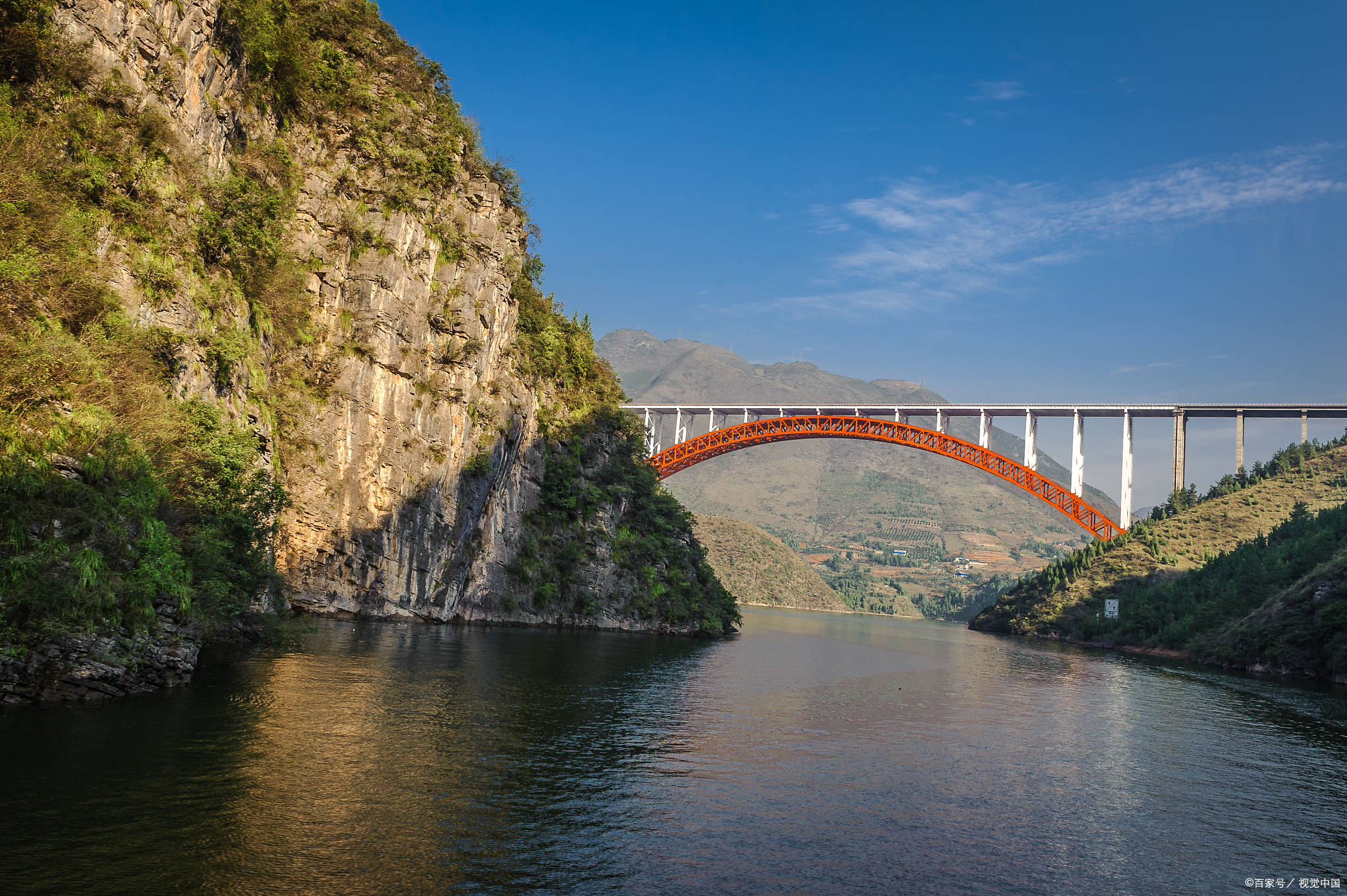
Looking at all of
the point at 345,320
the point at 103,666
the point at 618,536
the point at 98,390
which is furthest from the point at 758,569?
the point at 103,666

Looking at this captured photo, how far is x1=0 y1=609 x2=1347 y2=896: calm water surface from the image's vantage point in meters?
10.4

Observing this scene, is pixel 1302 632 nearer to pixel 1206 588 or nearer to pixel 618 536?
pixel 1206 588

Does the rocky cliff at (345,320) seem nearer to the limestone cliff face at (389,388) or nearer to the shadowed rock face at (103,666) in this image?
the limestone cliff face at (389,388)

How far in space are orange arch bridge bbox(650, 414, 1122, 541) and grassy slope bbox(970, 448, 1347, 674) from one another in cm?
625

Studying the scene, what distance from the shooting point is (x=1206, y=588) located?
208ft

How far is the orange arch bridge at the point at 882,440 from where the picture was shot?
80.4 metres

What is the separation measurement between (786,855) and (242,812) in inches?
303

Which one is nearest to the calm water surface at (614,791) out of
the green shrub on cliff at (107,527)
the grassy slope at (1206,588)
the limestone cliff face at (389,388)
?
the green shrub on cliff at (107,527)

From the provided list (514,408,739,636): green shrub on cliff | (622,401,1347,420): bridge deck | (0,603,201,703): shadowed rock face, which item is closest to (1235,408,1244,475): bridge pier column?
(622,401,1347,420): bridge deck

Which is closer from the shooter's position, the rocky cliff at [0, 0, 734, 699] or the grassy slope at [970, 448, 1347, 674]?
the rocky cliff at [0, 0, 734, 699]

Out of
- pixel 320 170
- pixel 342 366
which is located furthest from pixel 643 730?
pixel 320 170

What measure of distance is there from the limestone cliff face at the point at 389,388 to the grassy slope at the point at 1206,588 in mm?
44137

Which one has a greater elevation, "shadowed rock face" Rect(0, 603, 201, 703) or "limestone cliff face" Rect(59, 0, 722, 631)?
"limestone cliff face" Rect(59, 0, 722, 631)

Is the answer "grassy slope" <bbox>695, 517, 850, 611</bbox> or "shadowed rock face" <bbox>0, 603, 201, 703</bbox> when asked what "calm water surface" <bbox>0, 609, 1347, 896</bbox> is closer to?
"shadowed rock face" <bbox>0, 603, 201, 703</bbox>
